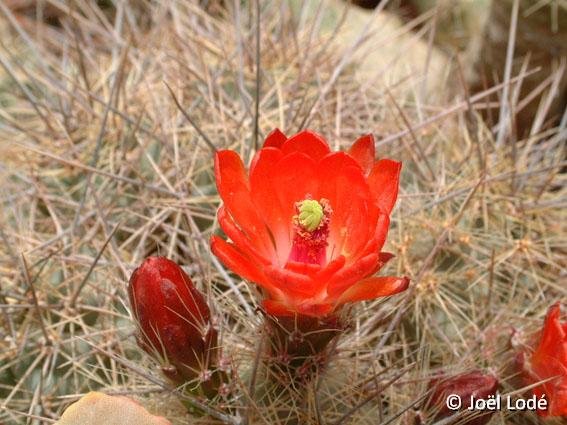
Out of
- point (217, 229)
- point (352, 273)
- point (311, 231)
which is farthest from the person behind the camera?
point (217, 229)

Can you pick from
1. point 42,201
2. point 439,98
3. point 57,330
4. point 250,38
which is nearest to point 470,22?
point 439,98

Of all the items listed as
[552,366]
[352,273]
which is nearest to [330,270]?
[352,273]

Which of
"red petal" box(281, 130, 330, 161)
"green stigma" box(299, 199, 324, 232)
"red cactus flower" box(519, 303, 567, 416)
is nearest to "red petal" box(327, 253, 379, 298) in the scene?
"green stigma" box(299, 199, 324, 232)

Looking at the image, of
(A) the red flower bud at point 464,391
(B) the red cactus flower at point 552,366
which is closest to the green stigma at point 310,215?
(A) the red flower bud at point 464,391

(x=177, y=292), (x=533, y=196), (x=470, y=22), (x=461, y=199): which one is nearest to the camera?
(x=177, y=292)

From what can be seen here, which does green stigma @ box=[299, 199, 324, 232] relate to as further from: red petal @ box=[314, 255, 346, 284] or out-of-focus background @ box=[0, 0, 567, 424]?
out-of-focus background @ box=[0, 0, 567, 424]

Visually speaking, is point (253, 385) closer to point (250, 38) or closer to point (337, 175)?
point (337, 175)

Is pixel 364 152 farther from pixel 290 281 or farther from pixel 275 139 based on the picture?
pixel 290 281

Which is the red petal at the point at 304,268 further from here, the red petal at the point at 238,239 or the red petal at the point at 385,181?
the red petal at the point at 385,181
